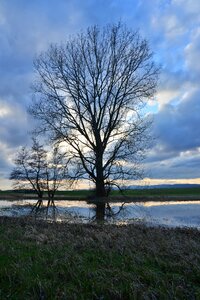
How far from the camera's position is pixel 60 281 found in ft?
21.0

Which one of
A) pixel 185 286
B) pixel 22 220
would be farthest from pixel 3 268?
pixel 22 220

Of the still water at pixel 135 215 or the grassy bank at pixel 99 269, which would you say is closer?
the grassy bank at pixel 99 269

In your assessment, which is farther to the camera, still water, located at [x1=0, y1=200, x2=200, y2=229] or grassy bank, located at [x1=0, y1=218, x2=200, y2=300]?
still water, located at [x1=0, y1=200, x2=200, y2=229]

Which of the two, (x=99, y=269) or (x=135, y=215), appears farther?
(x=135, y=215)

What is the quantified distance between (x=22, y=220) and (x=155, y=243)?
763 centimetres

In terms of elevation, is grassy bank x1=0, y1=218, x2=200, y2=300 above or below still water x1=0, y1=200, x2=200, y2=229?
below

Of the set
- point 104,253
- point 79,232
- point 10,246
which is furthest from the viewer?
point 79,232

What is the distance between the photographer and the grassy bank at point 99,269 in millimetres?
5844

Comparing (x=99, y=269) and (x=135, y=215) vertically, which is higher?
(x=135, y=215)

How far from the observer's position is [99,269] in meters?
6.90

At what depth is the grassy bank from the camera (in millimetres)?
5844

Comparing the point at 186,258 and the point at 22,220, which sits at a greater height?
the point at 22,220

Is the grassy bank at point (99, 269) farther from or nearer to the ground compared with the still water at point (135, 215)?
nearer to the ground

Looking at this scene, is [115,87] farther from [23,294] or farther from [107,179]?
[23,294]
